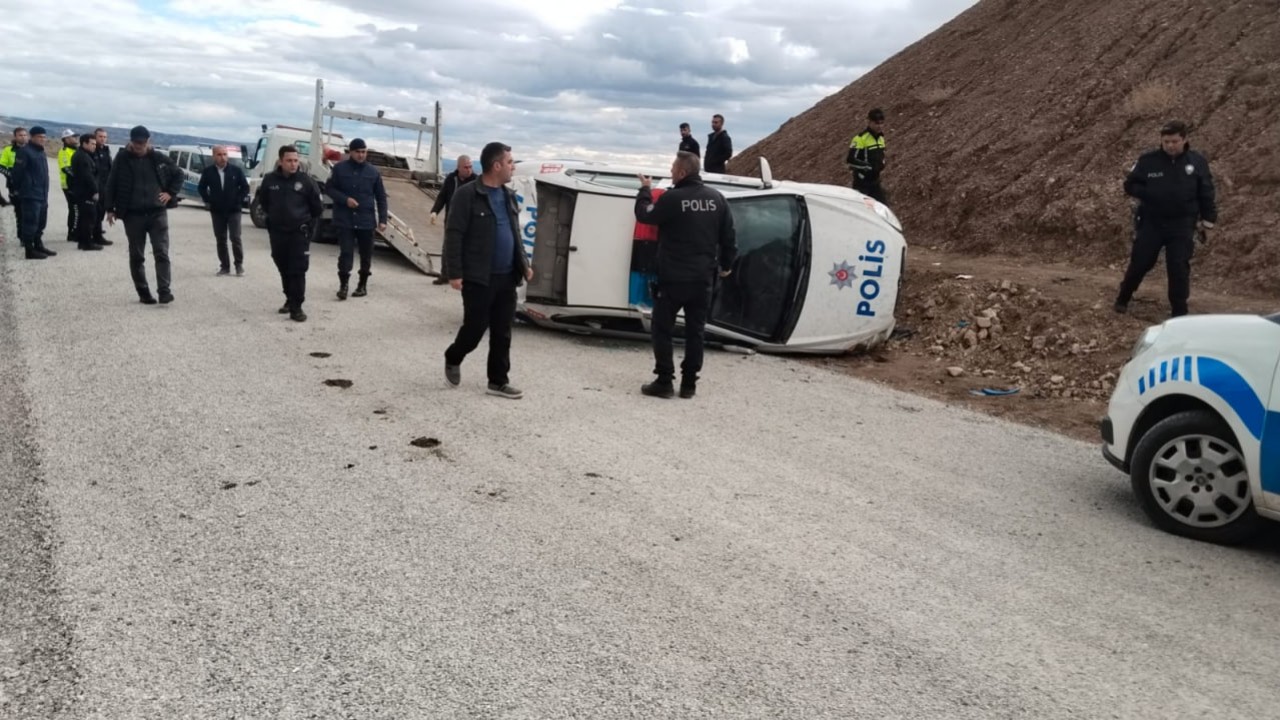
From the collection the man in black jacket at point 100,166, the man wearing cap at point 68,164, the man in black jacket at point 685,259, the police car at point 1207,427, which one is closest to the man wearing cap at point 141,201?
the man wearing cap at point 68,164

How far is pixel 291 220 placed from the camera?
10203 mm

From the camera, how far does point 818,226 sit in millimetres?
9758

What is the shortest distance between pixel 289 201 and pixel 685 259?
4938mm

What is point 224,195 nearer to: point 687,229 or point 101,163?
point 101,163

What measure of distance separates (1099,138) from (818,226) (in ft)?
24.0

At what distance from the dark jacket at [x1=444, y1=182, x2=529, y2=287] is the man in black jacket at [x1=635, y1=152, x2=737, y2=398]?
4.36 feet

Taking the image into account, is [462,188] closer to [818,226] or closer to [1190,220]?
[818,226]

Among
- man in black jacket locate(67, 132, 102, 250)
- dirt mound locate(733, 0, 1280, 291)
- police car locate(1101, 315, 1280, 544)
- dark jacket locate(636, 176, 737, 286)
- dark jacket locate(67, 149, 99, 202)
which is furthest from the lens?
man in black jacket locate(67, 132, 102, 250)

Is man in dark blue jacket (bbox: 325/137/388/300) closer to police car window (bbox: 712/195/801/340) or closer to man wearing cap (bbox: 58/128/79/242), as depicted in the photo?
police car window (bbox: 712/195/801/340)

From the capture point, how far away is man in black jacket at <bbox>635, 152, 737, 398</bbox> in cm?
768

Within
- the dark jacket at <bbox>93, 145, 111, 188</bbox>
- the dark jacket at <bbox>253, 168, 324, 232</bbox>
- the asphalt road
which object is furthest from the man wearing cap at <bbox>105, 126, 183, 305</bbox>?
the dark jacket at <bbox>93, 145, 111, 188</bbox>

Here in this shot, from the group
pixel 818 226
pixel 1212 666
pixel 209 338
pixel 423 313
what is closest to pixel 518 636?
pixel 1212 666

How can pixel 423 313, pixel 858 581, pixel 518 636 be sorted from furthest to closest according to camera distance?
pixel 423 313, pixel 858 581, pixel 518 636

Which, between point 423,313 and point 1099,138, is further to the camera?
point 1099,138
